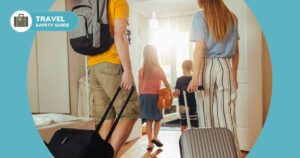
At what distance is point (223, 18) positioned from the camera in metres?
1.00

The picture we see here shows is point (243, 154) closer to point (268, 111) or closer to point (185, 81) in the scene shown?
point (268, 111)

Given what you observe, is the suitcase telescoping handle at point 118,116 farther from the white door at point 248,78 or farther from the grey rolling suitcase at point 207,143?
the white door at point 248,78

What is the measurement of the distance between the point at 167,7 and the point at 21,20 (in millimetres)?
463

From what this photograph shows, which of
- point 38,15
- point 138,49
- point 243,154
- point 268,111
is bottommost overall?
point 243,154

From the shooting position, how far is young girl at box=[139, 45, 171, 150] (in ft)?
3.29

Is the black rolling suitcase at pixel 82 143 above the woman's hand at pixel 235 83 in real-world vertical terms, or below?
below

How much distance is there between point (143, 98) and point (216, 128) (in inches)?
9.6

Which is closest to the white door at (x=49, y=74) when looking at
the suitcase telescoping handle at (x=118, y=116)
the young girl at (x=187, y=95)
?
the suitcase telescoping handle at (x=118, y=116)

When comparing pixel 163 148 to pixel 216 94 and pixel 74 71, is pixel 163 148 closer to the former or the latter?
pixel 216 94

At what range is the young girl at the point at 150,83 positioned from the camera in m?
Result: 1.00

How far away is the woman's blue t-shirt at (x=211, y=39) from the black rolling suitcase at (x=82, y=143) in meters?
0.26

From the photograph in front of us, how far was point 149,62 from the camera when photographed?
3.32 ft

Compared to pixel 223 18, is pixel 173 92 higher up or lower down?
lower down

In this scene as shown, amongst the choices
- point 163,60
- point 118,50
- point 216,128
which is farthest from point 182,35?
point 216,128
